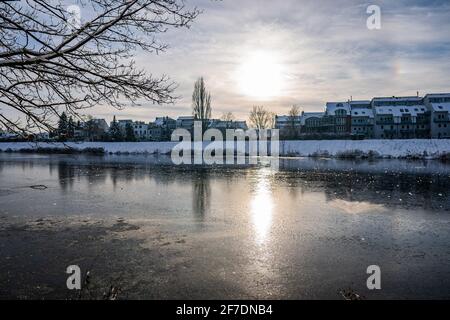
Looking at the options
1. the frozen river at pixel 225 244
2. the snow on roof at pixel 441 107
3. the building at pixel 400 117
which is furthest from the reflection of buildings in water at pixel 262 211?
the snow on roof at pixel 441 107

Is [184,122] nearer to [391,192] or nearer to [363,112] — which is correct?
[363,112]

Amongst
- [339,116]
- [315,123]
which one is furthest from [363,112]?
[315,123]

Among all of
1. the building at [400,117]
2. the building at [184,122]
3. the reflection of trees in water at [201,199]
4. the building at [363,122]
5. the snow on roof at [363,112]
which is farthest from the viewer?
the building at [184,122]

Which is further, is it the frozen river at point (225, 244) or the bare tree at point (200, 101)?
the bare tree at point (200, 101)

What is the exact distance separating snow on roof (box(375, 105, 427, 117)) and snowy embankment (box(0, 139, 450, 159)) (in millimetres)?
27296

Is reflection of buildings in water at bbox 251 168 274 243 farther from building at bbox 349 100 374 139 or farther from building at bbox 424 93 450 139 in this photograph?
building at bbox 424 93 450 139

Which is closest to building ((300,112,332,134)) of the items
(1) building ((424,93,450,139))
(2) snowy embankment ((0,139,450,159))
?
(1) building ((424,93,450,139))

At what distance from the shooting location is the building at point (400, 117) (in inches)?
3012

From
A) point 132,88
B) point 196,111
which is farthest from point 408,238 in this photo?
point 196,111

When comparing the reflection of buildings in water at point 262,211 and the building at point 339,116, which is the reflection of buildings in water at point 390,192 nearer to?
the reflection of buildings in water at point 262,211

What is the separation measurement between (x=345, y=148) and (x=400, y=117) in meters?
32.8

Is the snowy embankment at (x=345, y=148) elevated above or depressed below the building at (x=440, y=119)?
below

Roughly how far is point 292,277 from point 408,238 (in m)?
3.94

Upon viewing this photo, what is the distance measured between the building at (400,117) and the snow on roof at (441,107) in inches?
78.0
